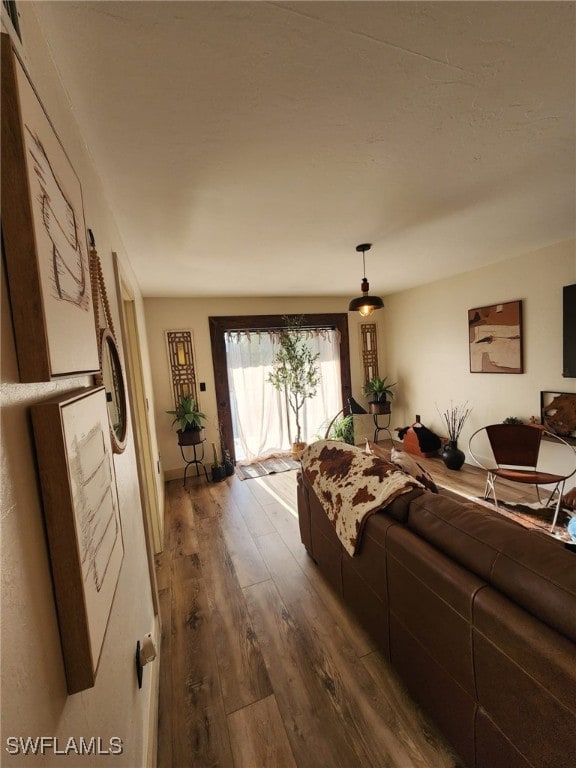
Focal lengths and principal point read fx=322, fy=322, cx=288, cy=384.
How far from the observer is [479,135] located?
131 centimetres

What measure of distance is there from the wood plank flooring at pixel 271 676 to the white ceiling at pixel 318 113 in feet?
7.60

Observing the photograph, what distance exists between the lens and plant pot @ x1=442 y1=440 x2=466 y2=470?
385 centimetres

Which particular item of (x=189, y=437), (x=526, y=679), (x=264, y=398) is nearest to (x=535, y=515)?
(x=526, y=679)

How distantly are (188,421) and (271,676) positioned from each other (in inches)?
106

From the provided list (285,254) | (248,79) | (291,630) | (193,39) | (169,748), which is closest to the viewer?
(193,39)

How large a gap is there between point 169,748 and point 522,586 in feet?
4.77

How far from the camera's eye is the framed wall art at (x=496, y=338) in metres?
3.36

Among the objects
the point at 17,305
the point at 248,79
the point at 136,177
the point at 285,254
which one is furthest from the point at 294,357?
the point at 17,305

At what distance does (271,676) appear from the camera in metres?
1.52

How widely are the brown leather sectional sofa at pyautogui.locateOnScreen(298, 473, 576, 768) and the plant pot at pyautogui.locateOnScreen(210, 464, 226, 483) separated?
2.78 meters

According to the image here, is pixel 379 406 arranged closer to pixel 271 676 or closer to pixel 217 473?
pixel 217 473

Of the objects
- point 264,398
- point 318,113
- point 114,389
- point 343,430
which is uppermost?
point 318,113

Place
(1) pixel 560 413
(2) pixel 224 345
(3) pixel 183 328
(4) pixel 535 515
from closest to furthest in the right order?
(4) pixel 535 515 → (1) pixel 560 413 → (3) pixel 183 328 → (2) pixel 224 345

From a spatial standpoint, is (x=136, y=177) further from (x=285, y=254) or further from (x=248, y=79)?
(x=285, y=254)
